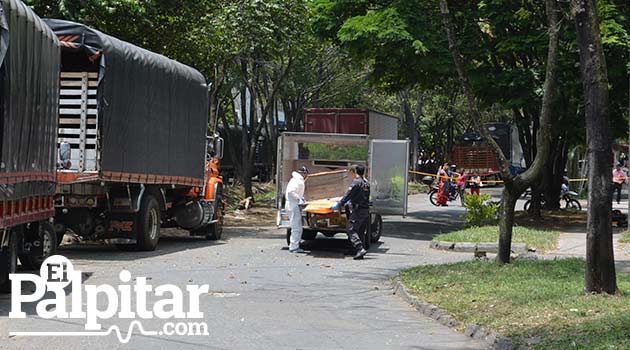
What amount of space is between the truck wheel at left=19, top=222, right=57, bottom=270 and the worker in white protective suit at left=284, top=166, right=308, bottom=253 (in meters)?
5.69

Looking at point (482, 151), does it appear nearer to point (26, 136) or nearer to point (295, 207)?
point (295, 207)

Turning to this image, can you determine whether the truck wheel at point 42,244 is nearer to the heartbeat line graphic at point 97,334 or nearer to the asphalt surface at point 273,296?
the asphalt surface at point 273,296

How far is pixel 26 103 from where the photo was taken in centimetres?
1201

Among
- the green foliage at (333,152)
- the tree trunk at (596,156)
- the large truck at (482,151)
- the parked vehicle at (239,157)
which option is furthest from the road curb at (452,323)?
the large truck at (482,151)

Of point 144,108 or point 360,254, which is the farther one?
point 144,108

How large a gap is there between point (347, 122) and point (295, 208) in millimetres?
8485

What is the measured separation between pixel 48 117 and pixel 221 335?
5.39 meters

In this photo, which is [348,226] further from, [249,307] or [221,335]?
[221,335]

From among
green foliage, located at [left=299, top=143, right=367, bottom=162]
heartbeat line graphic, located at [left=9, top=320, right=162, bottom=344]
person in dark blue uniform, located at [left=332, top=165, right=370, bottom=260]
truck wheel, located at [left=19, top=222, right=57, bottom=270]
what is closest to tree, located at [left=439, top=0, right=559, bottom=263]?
person in dark blue uniform, located at [left=332, top=165, right=370, bottom=260]

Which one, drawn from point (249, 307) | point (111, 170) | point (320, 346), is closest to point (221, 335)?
point (320, 346)

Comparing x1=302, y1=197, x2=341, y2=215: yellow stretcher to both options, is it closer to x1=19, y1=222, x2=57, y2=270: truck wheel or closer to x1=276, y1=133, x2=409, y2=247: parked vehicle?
x1=276, y1=133, x2=409, y2=247: parked vehicle

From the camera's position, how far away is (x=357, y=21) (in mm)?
23734

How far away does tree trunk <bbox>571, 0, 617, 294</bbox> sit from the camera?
36.7 ft

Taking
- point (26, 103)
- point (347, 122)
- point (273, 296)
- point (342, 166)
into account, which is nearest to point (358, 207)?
point (342, 166)
